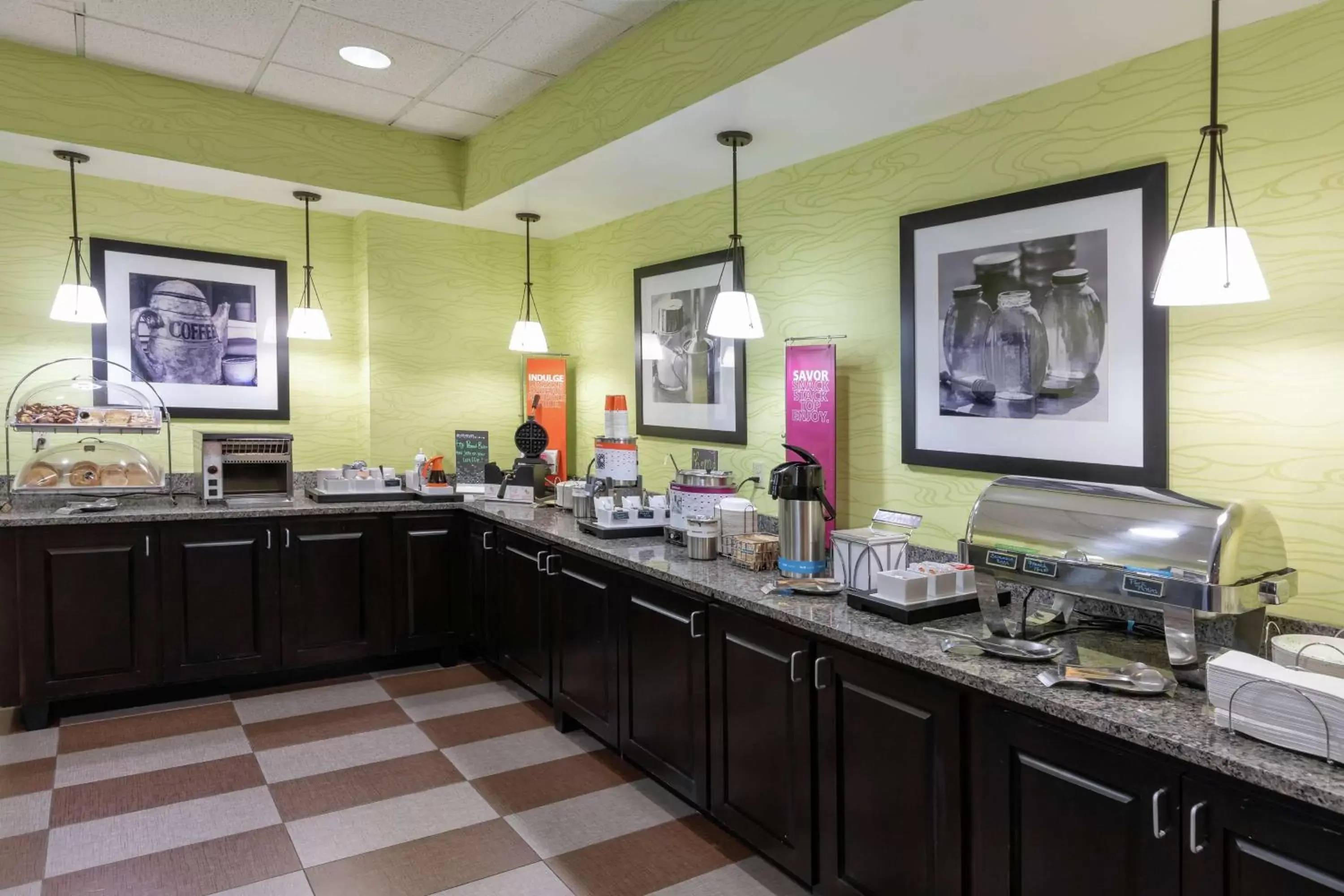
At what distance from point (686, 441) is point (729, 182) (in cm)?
133

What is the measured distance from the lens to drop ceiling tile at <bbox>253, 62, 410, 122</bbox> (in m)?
3.85

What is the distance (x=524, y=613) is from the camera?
3.98 metres

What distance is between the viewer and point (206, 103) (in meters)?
4.02

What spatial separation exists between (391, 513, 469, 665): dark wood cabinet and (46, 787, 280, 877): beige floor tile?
4.72 feet

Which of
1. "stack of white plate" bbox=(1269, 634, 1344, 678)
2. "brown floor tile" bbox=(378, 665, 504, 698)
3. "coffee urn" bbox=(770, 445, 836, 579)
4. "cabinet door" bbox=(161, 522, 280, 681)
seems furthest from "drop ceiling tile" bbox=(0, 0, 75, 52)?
"stack of white plate" bbox=(1269, 634, 1344, 678)

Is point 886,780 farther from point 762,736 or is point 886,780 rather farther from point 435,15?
point 435,15

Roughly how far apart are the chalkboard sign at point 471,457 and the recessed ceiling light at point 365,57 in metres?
2.05

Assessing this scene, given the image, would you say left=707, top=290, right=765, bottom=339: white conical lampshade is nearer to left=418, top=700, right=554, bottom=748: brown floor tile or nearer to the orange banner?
left=418, top=700, right=554, bottom=748: brown floor tile

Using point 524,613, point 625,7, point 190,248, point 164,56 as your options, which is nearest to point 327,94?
point 164,56

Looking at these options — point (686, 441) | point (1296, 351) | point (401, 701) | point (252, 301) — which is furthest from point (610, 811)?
point (252, 301)

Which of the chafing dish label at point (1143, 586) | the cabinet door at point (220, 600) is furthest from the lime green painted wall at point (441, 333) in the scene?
the chafing dish label at point (1143, 586)

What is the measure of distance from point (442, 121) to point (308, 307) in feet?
4.55

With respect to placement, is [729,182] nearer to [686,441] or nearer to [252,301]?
[686,441]

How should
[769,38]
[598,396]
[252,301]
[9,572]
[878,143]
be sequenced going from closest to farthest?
[769,38] < [878,143] < [9,572] < [252,301] < [598,396]
